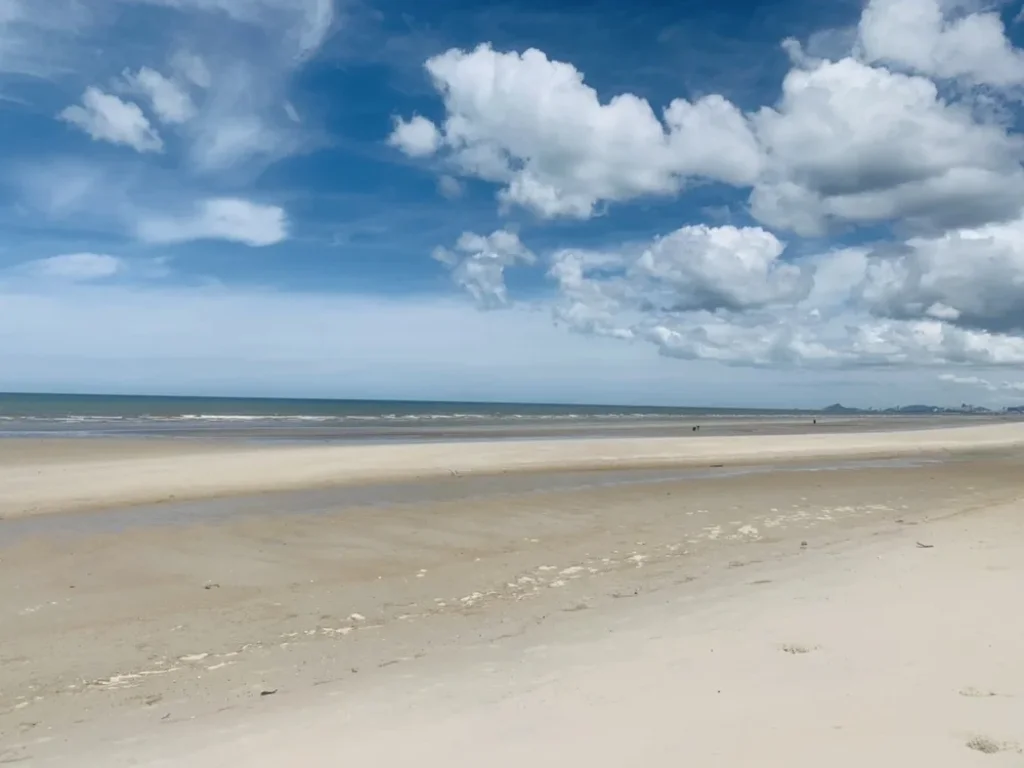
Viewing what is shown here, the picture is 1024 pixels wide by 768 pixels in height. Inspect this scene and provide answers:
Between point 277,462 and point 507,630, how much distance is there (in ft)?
62.7

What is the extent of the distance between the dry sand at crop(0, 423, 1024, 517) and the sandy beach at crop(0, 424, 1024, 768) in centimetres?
68

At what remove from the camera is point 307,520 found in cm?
1503

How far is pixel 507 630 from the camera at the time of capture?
8188 mm

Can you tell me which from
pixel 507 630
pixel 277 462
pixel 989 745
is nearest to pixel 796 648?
pixel 989 745

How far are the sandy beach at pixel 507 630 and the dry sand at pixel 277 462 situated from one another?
68 centimetres

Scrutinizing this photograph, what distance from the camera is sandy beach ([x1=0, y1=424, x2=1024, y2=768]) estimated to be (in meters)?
5.16

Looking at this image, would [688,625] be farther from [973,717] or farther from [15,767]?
[15,767]

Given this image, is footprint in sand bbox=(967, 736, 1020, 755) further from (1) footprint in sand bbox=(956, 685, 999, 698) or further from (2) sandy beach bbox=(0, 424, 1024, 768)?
(1) footprint in sand bbox=(956, 685, 999, 698)

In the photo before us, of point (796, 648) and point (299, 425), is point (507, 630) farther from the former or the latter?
point (299, 425)

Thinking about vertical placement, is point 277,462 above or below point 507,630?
above

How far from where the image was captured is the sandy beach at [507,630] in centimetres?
516

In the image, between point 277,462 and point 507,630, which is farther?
point 277,462

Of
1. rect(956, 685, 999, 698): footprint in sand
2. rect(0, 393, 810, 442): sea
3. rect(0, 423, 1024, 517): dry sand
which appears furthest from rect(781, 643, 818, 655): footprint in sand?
rect(0, 393, 810, 442): sea

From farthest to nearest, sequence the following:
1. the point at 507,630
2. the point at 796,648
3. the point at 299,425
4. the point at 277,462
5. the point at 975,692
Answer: the point at 299,425, the point at 277,462, the point at 507,630, the point at 796,648, the point at 975,692
